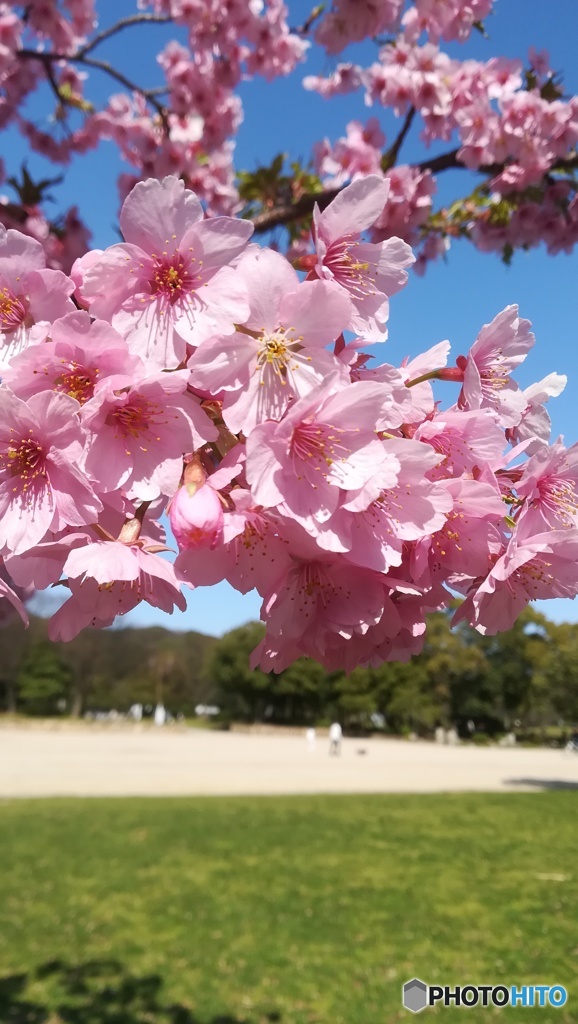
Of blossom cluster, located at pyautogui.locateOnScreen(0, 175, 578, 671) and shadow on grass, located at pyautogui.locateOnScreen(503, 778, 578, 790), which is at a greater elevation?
blossom cluster, located at pyautogui.locateOnScreen(0, 175, 578, 671)

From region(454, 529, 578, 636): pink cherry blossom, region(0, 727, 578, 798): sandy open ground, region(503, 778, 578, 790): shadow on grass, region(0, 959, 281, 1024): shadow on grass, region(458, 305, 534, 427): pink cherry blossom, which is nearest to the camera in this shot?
region(454, 529, 578, 636): pink cherry blossom

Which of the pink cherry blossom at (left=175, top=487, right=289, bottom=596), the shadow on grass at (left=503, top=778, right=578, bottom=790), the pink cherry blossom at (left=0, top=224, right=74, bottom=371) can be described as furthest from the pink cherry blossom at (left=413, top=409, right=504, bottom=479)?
the shadow on grass at (left=503, top=778, right=578, bottom=790)

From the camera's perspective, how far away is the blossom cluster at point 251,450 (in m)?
0.89

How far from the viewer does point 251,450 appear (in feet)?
2.73

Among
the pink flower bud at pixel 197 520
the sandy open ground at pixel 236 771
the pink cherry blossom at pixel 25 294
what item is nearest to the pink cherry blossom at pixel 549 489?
the pink flower bud at pixel 197 520

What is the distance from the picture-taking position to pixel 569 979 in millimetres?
5781

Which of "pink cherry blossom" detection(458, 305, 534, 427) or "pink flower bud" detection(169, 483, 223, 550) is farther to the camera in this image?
"pink cherry blossom" detection(458, 305, 534, 427)

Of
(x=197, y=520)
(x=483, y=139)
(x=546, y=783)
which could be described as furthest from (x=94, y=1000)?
(x=546, y=783)

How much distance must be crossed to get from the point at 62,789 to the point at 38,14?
1540 centimetres

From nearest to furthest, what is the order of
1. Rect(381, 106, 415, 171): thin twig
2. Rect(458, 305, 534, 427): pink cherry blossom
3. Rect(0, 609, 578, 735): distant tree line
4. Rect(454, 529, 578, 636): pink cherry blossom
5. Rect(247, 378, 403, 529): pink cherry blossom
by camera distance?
1. Rect(247, 378, 403, 529): pink cherry blossom
2. Rect(454, 529, 578, 636): pink cherry blossom
3. Rect(458, 305, 534, 427): pink cherry blossom
4. Rect(381, 106, 415, 171): thin twig
5. Rect(0, 609, 578, 735): distant tree line

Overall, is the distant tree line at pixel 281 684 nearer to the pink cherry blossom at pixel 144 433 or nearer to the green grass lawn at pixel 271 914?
the green grass lawn at pixel 271 914

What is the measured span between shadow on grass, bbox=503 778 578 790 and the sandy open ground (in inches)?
1.2

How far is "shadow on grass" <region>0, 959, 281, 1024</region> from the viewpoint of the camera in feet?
16.2

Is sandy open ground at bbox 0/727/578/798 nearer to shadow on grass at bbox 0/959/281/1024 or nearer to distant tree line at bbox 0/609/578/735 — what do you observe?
distant tree line at bbox 0/609/578/735
